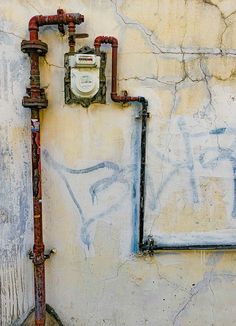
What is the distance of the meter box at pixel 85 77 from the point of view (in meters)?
2.39

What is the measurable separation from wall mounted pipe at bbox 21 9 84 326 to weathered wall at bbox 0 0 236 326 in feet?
0.30

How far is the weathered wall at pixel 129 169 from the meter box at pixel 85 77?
0.06 meters

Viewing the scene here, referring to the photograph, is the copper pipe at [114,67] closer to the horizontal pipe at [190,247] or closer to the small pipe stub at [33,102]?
the small pipe stub at [33,102]

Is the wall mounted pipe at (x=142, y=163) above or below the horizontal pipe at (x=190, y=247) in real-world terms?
above

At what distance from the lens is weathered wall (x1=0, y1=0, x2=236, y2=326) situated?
248 centimetres

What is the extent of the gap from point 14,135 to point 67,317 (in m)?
1.40

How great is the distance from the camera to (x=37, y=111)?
245 centimetres

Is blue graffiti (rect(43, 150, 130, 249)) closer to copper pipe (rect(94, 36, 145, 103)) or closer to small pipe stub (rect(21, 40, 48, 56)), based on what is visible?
copper pipe (rect(94, 36, 145, 103))

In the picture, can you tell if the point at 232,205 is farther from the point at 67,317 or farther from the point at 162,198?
the point at 67,317

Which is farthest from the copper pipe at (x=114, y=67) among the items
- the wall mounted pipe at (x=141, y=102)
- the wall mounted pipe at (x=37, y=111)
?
the wall mounted pipe at (x=37, y=111)

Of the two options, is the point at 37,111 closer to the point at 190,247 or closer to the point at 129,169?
the point at 129,169

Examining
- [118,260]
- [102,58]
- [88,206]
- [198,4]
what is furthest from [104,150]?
[198,4]

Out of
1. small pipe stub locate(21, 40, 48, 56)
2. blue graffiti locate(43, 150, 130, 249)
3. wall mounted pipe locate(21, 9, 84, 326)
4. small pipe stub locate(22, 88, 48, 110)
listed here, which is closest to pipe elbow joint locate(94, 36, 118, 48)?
wall mounted pipe locate(21, 9, 84, 326)

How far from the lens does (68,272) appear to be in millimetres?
2717
